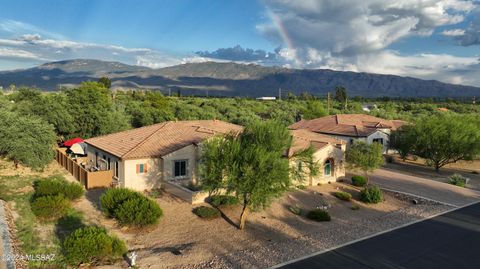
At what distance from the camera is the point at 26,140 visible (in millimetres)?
30500

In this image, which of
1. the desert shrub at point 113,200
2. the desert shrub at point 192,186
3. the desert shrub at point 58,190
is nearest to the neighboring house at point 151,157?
the desert shrub at point 192,186

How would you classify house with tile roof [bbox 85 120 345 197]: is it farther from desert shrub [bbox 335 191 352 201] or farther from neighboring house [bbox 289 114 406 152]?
neighboring house [bbox 289 114 406 152]

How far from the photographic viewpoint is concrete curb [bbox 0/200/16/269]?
46.8 ft

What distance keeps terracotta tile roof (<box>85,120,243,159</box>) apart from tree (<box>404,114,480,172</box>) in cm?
1965

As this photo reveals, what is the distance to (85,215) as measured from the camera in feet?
70.1

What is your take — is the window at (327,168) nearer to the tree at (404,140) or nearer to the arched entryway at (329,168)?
the arched entryway at (329,168)

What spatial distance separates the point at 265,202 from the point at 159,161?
1027 cm

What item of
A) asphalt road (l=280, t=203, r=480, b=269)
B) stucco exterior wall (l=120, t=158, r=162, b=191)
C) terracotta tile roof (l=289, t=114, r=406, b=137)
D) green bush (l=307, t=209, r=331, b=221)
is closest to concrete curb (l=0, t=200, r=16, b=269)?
stucco exterior wall (l=120, t=158, r=162, b=191)

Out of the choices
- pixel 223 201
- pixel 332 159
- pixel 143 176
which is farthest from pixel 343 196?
pixel 143 176

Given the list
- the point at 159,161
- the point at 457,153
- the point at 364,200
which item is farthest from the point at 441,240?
the point at 457,153

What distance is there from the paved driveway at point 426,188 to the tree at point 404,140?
4124 mm

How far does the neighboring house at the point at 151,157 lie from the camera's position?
26.3 meters

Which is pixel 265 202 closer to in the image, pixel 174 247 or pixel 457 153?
pixel 174 247

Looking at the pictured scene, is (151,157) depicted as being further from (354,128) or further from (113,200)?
(354,128)
